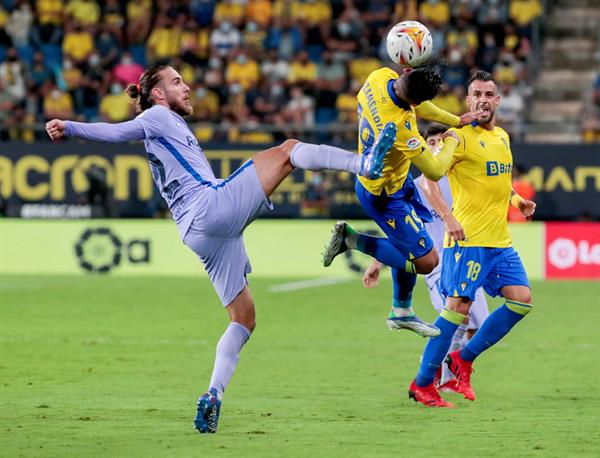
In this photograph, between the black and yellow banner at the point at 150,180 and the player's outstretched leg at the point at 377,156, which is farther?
the black and yellow banner at the point at 150,180

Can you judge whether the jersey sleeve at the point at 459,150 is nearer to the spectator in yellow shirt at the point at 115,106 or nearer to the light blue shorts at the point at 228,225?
the light blue shorts at the point at 228,225

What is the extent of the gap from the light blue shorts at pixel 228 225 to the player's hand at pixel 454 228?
158 cm

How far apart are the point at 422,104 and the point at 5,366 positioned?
510cm

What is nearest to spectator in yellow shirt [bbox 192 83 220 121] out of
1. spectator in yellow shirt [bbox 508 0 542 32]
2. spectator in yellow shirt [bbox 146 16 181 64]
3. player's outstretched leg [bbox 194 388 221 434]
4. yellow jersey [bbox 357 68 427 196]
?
spectator in yellow shirt [bbox 146 16 181 64]

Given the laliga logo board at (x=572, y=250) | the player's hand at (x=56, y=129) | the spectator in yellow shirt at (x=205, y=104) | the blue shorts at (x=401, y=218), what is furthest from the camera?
the spectator in yellow shirt at (x=205, y=104)

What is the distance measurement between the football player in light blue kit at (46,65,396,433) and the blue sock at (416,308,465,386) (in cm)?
165

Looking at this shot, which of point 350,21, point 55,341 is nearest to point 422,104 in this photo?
point 55,341

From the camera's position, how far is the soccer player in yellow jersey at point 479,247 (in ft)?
33.2


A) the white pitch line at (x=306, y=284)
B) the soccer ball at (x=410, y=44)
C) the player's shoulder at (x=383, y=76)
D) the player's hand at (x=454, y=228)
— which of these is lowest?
the white pitch line at (x=306, y=284)

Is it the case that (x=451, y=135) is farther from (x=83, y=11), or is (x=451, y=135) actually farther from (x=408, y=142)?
(x=83, y=11)

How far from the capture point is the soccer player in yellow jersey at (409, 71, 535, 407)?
10117 mm

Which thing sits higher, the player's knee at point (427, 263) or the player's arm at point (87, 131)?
the player's arm at point (87, 131)

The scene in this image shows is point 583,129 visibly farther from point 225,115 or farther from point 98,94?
point 98,94

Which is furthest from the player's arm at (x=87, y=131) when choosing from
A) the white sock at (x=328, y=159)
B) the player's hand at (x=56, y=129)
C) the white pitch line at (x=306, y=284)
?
the white pitch line at (x=306, y=284)
